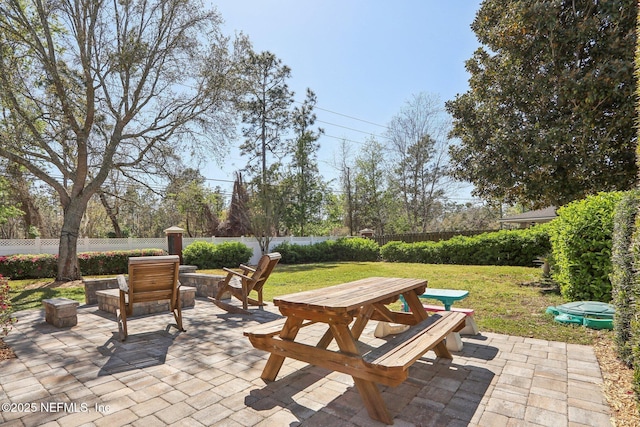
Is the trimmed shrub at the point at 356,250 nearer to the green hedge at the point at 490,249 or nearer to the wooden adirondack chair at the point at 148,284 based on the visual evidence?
the green hedge at the point at 490,249

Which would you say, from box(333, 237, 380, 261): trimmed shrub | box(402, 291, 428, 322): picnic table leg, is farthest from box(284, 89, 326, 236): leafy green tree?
box(402, 291, 428, 322): picnic table leg

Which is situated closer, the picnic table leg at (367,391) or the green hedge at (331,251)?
the picnic table leg at (367,391)

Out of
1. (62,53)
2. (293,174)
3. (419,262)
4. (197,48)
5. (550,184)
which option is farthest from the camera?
(293,174)

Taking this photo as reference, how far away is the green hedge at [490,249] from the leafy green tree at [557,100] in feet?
10.7

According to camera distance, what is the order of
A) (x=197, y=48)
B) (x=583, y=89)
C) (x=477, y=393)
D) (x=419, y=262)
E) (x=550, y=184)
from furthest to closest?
(x=419, y=262) → (x=197, y=48) → (x=550, y=184) → (x=583, y=89) → (x=477, y=393)

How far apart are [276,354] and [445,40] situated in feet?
42.0

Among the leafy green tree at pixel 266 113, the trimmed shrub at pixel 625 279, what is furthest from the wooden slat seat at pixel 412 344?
the leafy green tree at pixel 266 113

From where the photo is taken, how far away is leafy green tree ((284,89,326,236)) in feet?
66.7

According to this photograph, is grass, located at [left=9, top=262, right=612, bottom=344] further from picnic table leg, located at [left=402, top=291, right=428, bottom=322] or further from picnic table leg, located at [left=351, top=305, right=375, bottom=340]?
picnic table leg, located at [left=351, top=305, right=375, bottom=340]

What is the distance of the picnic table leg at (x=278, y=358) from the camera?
2.57m

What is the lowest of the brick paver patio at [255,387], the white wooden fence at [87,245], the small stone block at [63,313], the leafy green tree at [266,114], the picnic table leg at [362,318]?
the brick paver patio at [255,387]

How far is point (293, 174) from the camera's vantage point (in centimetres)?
2006

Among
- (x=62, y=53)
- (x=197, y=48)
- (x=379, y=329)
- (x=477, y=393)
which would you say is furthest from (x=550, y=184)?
(x=62, y=53)

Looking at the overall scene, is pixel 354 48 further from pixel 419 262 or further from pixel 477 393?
pixel 477 393
